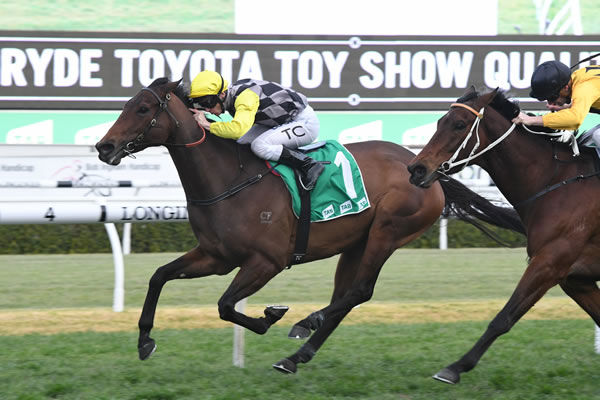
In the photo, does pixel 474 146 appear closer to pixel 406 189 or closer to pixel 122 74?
pixel 406 189

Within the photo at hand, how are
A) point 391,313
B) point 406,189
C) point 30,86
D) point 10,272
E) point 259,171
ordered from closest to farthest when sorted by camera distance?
1. point 259,171
2. point 406,189
3. point 391,313
4. point 10,272
5. point 30,86

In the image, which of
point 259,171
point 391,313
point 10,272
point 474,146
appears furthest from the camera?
point 10,272

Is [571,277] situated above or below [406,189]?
below

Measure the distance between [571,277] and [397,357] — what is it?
1108mm

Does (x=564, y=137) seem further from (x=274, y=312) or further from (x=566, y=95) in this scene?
(x=274, y=312)

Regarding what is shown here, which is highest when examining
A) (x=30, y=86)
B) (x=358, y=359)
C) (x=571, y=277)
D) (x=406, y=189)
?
(x=30, y=86)

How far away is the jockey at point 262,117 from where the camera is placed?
4887 mm

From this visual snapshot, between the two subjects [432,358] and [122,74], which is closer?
[432,358]

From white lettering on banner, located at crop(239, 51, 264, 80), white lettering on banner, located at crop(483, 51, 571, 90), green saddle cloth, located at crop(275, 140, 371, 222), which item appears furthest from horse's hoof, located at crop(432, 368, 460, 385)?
Result: white lettering on banner, located at crop(483, 51, 571, 90)

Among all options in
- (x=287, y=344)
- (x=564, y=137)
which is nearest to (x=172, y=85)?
(x=287, y=344)

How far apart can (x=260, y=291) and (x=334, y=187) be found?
303 cm

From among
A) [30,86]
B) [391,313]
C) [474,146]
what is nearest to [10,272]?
[30,86]

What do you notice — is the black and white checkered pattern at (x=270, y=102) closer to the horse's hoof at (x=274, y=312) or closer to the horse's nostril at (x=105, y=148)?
the horse's nostril at (x=105, y=148)

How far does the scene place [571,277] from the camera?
4.66m
